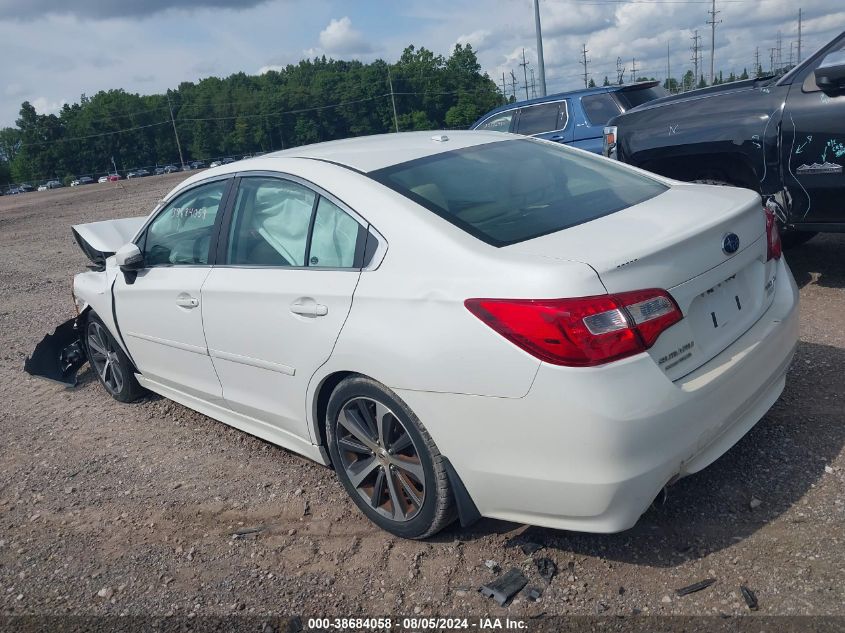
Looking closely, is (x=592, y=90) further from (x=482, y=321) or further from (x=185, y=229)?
(x=482, y=321)

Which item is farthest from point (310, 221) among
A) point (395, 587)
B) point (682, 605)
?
point (682, 605)

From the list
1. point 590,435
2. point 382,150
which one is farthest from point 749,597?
point 382,150

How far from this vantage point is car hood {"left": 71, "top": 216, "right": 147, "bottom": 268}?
5477 millimetres

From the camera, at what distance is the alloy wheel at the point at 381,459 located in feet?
9.83

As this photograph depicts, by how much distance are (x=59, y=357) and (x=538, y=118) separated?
→ 857 cm

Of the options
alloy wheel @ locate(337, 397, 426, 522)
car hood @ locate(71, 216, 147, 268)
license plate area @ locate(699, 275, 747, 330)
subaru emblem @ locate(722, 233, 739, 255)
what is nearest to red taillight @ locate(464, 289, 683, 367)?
license plate area @ locate(699, 275, 747, 330)

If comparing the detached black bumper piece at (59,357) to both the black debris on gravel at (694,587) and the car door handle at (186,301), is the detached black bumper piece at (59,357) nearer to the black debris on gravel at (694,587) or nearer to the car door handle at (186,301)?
the car door handle at (186,301)

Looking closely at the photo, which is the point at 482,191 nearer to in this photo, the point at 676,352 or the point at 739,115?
the point at 676,352

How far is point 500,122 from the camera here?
42.4 feet

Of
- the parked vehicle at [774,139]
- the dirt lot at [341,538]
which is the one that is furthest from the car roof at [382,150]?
the parked vehicle at [774,139]

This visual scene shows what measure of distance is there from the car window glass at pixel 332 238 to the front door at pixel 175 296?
86 cm

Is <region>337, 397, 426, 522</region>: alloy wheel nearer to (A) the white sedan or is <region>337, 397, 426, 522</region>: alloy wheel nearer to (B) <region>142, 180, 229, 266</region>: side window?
(A) the white sedan

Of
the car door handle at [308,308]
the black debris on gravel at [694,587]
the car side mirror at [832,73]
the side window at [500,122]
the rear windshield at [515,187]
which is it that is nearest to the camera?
the black debris on gravel at [694,587]

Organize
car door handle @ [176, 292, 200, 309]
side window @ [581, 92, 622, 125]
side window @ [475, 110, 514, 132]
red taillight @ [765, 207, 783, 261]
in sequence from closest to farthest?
red taillight @ [765, 207, 783, 261] < car door handle @ [176, 292, 200, 309] < side window @ [581, 92, 622, 125] < side window @ [475, 110, 514, 132]
